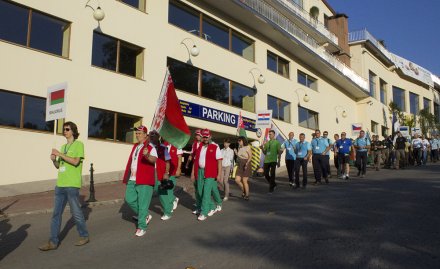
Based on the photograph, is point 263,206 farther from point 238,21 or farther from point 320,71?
point 320,71

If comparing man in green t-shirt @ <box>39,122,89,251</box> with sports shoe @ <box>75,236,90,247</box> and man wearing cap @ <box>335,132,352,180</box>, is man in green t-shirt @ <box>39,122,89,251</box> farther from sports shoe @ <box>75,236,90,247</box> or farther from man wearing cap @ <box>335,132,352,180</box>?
man wearing cap @ <box>335,132,352,180</box>

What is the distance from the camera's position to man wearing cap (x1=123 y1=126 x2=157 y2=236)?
24.1 feet

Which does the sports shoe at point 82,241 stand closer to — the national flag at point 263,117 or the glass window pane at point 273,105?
the national flag at point 263,117

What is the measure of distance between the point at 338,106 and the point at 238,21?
13.5 m

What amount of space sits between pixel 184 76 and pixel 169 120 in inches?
441

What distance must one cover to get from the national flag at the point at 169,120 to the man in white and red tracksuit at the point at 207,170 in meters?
0.62

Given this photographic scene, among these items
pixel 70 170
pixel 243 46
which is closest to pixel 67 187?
pixel 70 170

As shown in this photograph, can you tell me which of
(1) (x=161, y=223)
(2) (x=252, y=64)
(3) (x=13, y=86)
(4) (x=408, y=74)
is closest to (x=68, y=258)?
(1) (x=161, y=223)

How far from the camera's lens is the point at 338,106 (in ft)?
110

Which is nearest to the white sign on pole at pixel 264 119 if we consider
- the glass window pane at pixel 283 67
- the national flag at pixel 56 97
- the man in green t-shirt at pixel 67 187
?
the glass window pane at pixel 283 67

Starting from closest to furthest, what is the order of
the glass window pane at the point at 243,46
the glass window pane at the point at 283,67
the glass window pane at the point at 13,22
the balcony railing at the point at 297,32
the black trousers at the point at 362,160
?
the glass window pane at the point at 13,22, the black trousers at the point at 362,160, the glass window pane at the point at 243,46, the balcony railing at the point at 297,32, the glass window pane at the point at 283,67

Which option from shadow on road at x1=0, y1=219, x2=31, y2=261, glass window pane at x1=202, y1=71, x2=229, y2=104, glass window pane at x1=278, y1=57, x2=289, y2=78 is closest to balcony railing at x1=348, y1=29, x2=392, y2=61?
glass window pane at x1=278, y1=57, x2=289, y2=78

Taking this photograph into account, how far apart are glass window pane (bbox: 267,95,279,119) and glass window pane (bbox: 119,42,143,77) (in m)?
9.51

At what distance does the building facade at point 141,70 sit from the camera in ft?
44.7
